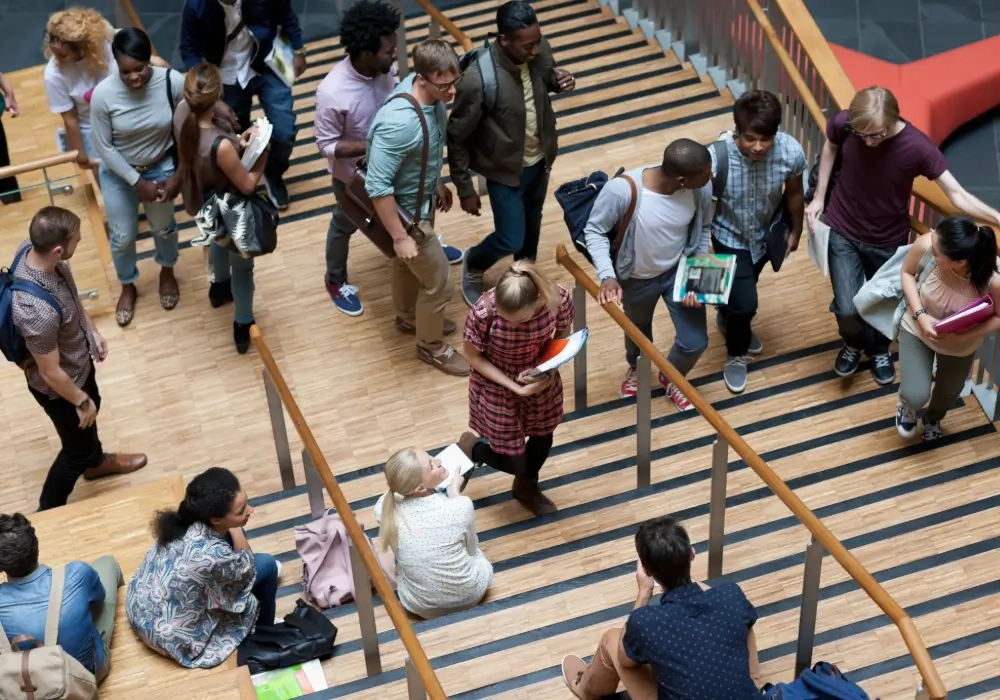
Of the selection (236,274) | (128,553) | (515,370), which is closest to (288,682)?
(128,553)

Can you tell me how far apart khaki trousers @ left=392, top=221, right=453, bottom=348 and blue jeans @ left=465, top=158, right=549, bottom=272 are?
0.40 m

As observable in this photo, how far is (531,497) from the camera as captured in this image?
6449mm

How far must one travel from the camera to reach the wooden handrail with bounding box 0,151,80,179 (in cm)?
750

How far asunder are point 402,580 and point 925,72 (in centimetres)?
756

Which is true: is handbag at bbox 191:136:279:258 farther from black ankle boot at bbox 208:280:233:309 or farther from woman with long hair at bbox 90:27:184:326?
black ankle boot at bbox 208:280:233:309

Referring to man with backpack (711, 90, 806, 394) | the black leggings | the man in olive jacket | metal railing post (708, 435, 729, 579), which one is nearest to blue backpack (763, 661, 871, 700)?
metal railing post (708, 435, 729, 579)

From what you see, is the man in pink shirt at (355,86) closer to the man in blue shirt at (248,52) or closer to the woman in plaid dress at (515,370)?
the man in blue shirt at (248,52)

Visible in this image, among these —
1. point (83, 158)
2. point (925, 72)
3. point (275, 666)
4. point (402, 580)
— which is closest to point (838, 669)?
point (402, 580)

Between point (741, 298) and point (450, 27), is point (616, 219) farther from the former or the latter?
point (450, 27)

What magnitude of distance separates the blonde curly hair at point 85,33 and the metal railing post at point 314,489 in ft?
8.53

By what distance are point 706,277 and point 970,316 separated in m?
1.21

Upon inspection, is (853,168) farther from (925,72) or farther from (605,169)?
(925,72)

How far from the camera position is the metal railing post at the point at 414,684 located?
4.68m

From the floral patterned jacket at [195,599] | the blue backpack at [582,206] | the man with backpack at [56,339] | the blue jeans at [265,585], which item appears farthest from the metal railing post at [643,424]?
the man with backpack at [56,339]
